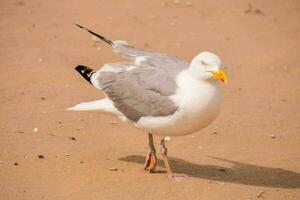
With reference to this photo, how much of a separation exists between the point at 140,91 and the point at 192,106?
0.63 m

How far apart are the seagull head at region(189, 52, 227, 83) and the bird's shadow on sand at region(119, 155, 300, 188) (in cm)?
107

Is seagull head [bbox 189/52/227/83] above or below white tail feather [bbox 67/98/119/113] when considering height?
above

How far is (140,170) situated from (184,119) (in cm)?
89

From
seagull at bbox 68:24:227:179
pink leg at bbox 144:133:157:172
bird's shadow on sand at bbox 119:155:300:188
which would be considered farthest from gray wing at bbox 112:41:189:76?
bird's shadow on sand at bbox 119:155:300:188

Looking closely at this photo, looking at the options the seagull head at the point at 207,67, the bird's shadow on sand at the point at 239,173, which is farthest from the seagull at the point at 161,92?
the bird's shadow on sand at the point at 239,173

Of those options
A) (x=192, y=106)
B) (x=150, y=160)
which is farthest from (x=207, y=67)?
(x=150, y=160)

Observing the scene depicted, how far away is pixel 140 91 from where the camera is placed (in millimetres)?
6758

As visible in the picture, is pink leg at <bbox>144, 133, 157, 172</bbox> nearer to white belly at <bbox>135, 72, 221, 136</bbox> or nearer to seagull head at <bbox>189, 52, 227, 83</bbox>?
white belly at <bbox>135, 72, 221, 136</bbox>

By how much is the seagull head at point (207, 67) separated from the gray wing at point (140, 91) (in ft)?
0.86

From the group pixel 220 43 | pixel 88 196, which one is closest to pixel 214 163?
pixel 88 196

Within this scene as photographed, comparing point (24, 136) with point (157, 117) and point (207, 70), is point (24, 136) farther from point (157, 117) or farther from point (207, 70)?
point (207, 70)

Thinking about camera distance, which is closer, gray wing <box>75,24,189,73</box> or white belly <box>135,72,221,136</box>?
white belly <box>135,72,221,136</box>

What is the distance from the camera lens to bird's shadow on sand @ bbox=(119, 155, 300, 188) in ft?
22.4

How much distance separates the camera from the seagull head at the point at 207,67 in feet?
20.7
